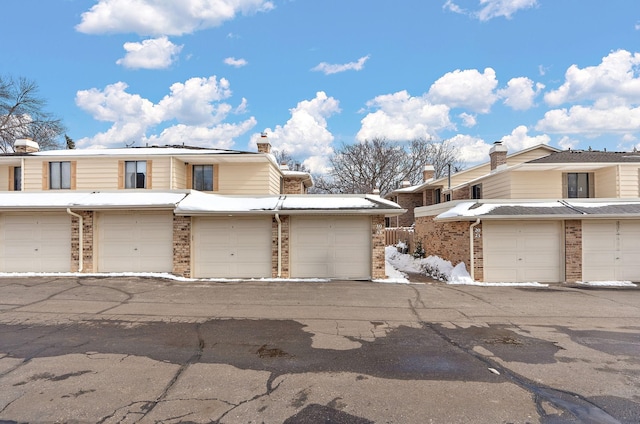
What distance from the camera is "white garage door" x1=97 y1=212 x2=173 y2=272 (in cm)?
1283

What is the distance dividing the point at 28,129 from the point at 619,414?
37.9 meters

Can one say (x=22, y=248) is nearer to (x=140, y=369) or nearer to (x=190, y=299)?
(x=190, y=299)

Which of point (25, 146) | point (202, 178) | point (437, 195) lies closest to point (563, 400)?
point (202, 178)

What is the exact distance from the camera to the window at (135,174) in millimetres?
15095

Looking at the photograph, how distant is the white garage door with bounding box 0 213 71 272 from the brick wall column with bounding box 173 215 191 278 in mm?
4232

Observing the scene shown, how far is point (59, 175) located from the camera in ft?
50.1

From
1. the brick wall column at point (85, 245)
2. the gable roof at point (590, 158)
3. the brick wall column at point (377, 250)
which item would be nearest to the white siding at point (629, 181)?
the gable roof at point (590, 158)

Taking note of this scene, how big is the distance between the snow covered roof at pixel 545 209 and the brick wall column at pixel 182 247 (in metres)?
9.37

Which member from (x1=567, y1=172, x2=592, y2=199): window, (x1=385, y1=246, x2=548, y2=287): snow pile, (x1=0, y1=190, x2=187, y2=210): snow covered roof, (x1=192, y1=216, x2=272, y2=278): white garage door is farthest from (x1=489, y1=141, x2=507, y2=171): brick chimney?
(x1=0, y1=190, x2=187, y2=210): snow covered roof

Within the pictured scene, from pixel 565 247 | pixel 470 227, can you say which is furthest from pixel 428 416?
pixel 565 247

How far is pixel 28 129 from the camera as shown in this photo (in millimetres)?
28656

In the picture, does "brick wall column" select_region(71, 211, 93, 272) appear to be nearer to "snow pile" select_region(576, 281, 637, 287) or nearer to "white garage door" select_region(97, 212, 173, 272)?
"white garage door" select_region(97, 212, 173, 272)

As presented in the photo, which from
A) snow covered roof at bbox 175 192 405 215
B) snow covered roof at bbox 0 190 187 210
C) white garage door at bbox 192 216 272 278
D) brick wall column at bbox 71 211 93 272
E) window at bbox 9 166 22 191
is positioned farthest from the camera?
window at bbox 9 166 22 191

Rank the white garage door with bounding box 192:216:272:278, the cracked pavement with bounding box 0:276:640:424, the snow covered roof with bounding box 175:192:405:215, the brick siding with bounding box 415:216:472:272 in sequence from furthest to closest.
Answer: the brick siding with bounding box 415:216:472:272
the white garage door with bounding box 192:216:272:278
the snow covered roof with bounding box 175:192:405:215
the cracked pavement with bounding box 0:276:640:424
